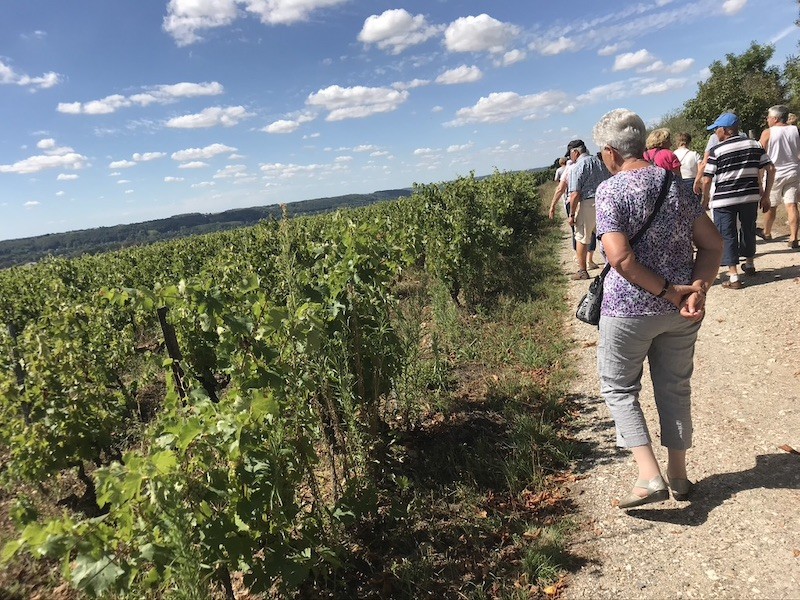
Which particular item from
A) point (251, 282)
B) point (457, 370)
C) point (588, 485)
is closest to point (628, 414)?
point (588, 485)

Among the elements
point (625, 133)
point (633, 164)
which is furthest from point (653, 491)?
point (625, 133)

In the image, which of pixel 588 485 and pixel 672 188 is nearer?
pixel 672 188

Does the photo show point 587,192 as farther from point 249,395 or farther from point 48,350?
point 48,350

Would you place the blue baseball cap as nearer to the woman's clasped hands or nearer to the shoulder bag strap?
the shoulder bag strap

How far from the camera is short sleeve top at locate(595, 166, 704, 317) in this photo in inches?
93.6

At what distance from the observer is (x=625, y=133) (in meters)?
2.52

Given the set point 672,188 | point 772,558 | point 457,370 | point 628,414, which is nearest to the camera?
point 772,558

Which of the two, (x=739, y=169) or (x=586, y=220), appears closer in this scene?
(x=739, y=169)

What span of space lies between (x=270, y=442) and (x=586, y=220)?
5.98 meters

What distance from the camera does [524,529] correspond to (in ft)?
9.16

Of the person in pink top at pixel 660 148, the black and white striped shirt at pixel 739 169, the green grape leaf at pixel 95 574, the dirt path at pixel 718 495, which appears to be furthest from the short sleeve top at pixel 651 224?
the black and white striped shirt at pixel 739 169

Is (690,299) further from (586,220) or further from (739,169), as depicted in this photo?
(586,220)

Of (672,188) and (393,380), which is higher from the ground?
(672,188)

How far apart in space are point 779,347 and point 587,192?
332 cm
